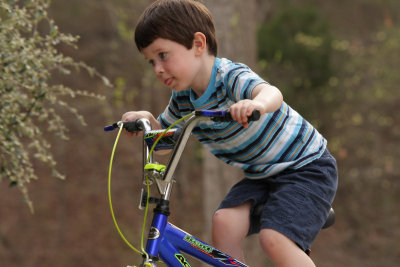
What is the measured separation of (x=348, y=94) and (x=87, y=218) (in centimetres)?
594

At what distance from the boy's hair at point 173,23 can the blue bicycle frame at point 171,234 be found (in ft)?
1.18

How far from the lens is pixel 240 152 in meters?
2.78

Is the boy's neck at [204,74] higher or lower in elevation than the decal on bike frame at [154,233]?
higher

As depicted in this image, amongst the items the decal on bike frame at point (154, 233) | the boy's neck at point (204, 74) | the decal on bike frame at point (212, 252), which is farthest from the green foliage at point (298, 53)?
the decal on bike frame at point (154, 233)

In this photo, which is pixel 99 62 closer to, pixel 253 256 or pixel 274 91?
pixel 253 256

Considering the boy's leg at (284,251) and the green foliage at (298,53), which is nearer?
the boy's leg at (284,251)

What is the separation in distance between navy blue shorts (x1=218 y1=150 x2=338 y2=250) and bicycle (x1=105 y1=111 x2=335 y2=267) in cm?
26

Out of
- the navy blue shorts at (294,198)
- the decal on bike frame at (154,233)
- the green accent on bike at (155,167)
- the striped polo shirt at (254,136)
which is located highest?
the striped polo shirt at (254,136)

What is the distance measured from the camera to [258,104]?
2.23 m

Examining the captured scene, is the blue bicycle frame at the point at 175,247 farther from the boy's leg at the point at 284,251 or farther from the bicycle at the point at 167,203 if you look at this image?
the boy's leg at the point at 284,251

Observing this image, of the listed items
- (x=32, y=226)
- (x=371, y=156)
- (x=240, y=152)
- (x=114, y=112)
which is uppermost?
(x=371, y=156)

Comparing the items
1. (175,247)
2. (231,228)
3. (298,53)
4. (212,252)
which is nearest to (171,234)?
(175,247)

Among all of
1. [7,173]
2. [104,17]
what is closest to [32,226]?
[104,17]

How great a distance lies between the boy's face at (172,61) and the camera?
2.57 metres
